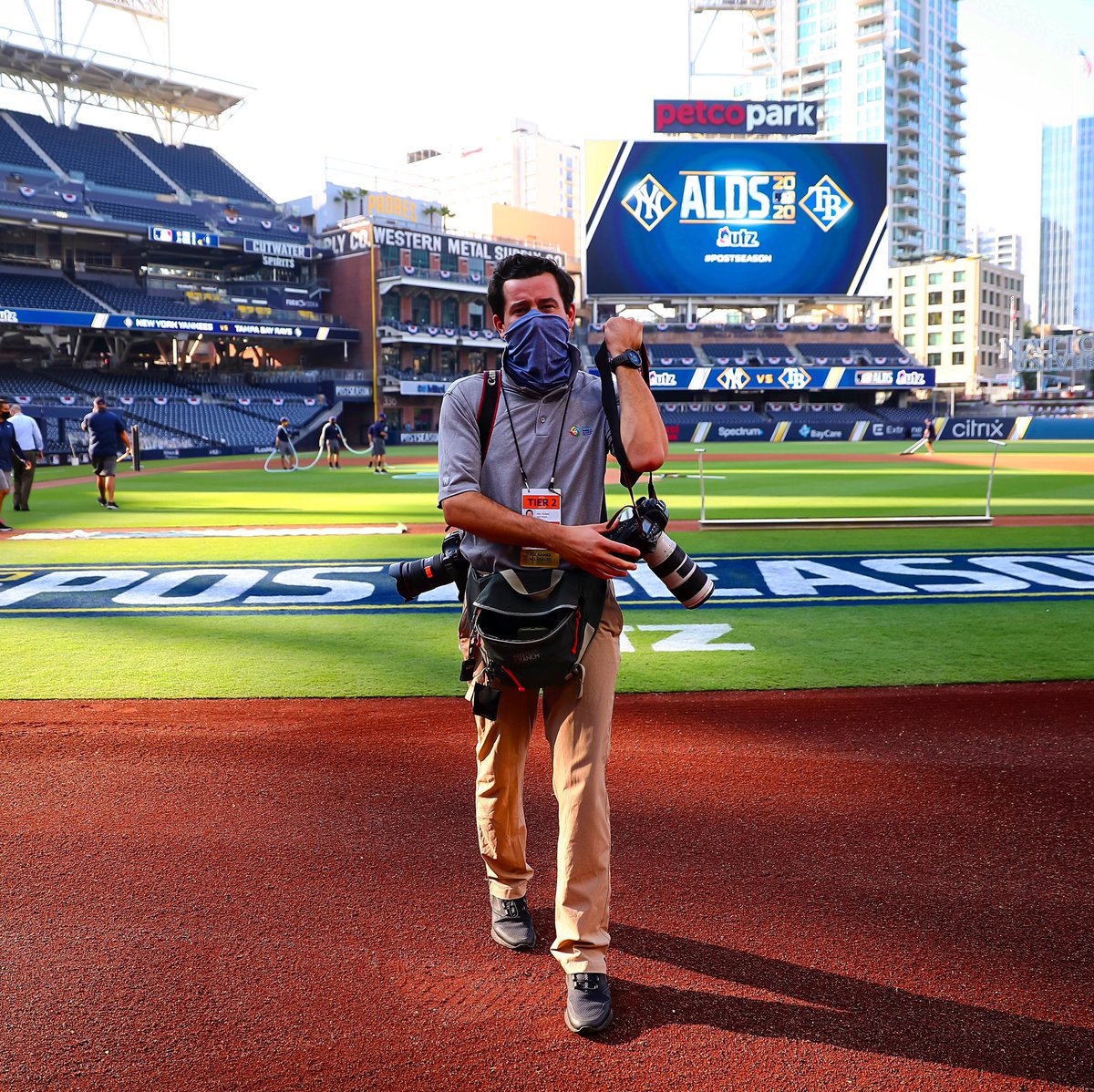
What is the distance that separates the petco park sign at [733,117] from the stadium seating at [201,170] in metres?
27.3

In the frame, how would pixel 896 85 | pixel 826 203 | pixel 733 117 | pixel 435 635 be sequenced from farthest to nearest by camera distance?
pixel 896 85 → pixel 733 117 → pixel 826 203 → pixel 435 635

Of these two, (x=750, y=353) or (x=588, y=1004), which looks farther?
(x=750, y=353)

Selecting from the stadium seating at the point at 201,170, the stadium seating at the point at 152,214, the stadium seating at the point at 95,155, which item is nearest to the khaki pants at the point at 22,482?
the stadium seating at the point at 152,214

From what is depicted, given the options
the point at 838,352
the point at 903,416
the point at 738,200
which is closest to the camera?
the point at 738,200

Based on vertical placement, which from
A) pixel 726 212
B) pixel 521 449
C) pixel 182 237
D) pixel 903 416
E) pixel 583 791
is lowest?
pixel 583 791

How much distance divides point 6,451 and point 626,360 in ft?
55.0

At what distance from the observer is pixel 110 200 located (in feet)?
184

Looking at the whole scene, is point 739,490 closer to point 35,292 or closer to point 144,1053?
point 144,1053

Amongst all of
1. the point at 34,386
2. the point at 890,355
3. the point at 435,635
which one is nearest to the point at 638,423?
the point at 435,635

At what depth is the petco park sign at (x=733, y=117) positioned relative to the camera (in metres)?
65.2

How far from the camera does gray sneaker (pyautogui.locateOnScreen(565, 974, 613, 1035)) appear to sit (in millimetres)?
2982

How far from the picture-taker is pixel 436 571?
11.4 ft

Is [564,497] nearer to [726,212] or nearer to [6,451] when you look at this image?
[6,451]

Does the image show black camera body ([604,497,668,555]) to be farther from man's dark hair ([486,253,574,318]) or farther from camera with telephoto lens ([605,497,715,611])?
man's dark hair ([486,253,574,318])
